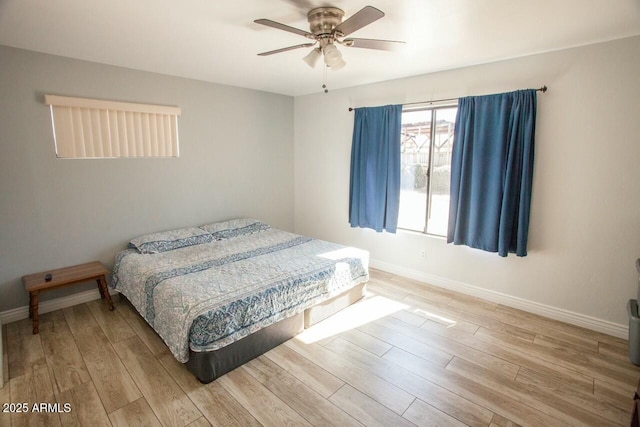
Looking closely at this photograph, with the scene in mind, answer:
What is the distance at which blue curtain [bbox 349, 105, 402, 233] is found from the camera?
375 centimetres

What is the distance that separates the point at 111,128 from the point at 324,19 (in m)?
2.51

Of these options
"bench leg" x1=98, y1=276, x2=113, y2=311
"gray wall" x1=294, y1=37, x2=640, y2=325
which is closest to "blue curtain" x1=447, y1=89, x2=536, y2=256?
"gray wall" x1=294, y1=37, x2=640, y2=325

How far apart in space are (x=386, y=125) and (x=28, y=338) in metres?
3.98

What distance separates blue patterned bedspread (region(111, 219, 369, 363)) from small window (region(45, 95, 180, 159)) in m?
1.06

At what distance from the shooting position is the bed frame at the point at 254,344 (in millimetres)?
2082

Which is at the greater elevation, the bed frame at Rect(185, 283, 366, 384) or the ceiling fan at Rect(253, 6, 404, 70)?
the ceiling fan at Rect(253, 6, 404, 70)

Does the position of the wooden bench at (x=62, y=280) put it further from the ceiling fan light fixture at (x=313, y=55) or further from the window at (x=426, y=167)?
the window at (x=426, y=167)

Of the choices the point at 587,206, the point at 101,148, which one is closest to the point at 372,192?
the point at 587,206

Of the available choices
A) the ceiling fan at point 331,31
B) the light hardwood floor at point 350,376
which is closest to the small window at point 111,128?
the light hardwood floor at point 350,376

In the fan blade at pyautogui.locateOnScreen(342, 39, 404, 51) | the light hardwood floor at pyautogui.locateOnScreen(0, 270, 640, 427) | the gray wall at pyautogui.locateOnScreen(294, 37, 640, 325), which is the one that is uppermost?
the fan blade at pyautogui.locateOnScreen(342, 39, 404, 51)

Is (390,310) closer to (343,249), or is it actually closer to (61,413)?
(343,249)

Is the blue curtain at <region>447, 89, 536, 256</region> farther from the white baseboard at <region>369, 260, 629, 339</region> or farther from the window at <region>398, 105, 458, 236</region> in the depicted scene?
the white baseboard at <region>369, 260, 629, 339</region>

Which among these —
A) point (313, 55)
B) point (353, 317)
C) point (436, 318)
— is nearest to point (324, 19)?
point (313, 55)

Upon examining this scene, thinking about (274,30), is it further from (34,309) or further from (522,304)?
(522,304)
